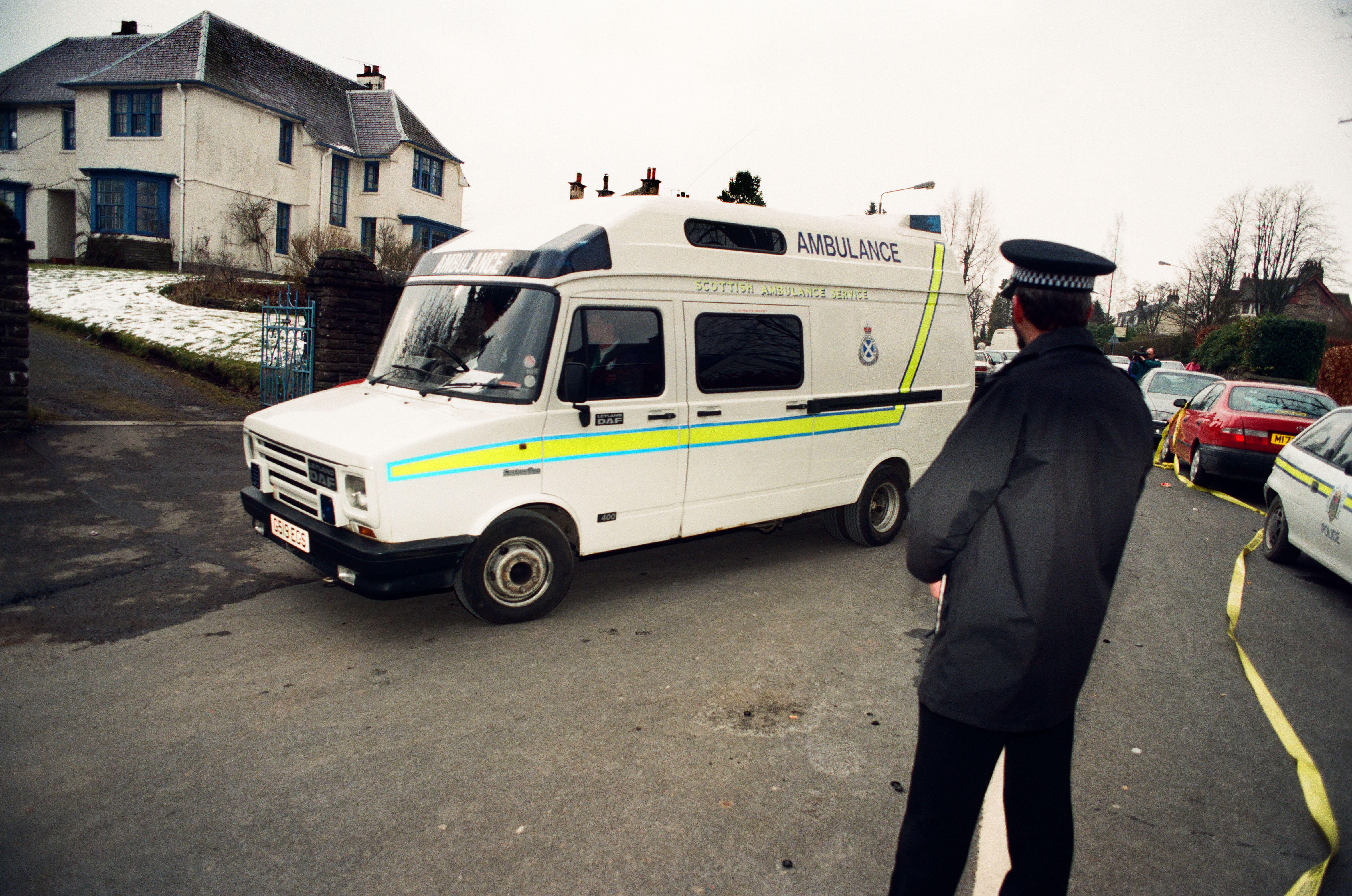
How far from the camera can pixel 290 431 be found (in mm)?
5238

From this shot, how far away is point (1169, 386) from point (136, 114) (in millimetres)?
33319

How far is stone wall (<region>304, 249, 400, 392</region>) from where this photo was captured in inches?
431

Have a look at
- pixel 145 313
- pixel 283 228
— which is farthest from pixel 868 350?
pixel 283 228

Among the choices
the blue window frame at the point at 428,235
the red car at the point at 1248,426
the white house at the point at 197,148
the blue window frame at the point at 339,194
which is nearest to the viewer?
the red car at the point at 1248,426

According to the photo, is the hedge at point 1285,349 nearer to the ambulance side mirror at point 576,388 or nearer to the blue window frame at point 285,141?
the ambulance side mirror at point 576,388

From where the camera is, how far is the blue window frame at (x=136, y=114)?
95.3 ft

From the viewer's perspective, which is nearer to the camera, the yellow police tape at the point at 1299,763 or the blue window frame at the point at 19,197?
the yellow police tape at the point at 1299,763

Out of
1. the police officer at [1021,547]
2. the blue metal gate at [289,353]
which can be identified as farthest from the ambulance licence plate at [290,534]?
the blue metal gate at [289,353]

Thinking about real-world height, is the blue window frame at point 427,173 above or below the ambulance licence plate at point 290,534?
above

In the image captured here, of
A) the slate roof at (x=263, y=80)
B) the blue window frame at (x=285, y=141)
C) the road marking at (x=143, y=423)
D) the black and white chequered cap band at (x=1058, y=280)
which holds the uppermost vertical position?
the slate roof at (x=263, y=80)

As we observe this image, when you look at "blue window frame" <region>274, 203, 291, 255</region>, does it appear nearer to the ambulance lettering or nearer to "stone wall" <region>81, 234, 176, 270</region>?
"stone wall" <region>81, 234, 176, 270</region>

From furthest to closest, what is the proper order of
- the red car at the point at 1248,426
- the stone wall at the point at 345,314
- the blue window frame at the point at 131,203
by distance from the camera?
the blue window frame at the point at 131,203, the stone wall at the point at 345,314, the red car at the point at 1248,426

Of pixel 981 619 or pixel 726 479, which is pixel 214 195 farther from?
pixel 981 619

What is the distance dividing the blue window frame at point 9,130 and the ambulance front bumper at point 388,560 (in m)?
37.7
